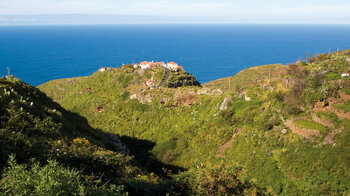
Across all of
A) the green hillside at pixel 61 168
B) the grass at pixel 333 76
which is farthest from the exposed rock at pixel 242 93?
the green hillside at pixel 61 168

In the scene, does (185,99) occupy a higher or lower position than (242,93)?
lower

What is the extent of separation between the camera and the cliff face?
682 inches

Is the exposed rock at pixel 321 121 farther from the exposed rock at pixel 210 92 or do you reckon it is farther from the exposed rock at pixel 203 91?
the exposed rock at pixel 203 91

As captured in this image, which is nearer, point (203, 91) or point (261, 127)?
point (261, 127)

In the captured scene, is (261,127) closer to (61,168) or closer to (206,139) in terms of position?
(206,139)

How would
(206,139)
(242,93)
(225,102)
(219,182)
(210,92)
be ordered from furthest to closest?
1. (210,92)
2. (225,102)
3. (242,93)
4. (206,139)
5. (219,182)

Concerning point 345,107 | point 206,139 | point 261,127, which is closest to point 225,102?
point 206,139

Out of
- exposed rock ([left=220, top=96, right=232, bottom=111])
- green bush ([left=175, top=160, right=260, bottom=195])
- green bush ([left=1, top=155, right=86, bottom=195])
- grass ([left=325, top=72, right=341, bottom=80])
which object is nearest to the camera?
green bush ([left=1, top=155, right=86, bottom=195])

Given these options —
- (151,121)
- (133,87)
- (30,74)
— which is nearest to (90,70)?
(30,74)

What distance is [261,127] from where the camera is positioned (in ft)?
76.6

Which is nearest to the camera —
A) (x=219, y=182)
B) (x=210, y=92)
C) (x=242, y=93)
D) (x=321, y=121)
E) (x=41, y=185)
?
(x=41, y=185)

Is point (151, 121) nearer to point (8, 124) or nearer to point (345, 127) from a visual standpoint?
point (8, 124)

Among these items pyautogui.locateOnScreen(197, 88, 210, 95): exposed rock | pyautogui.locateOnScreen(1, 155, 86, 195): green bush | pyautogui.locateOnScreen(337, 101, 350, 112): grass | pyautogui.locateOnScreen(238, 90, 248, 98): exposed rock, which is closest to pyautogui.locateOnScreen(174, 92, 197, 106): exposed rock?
pyautogui.locateOnScreen(197, 88, 210, 95): exposed rock

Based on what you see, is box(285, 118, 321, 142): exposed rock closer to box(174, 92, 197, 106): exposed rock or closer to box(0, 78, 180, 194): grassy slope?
box(0, 78, 180, 194): grassy slope
